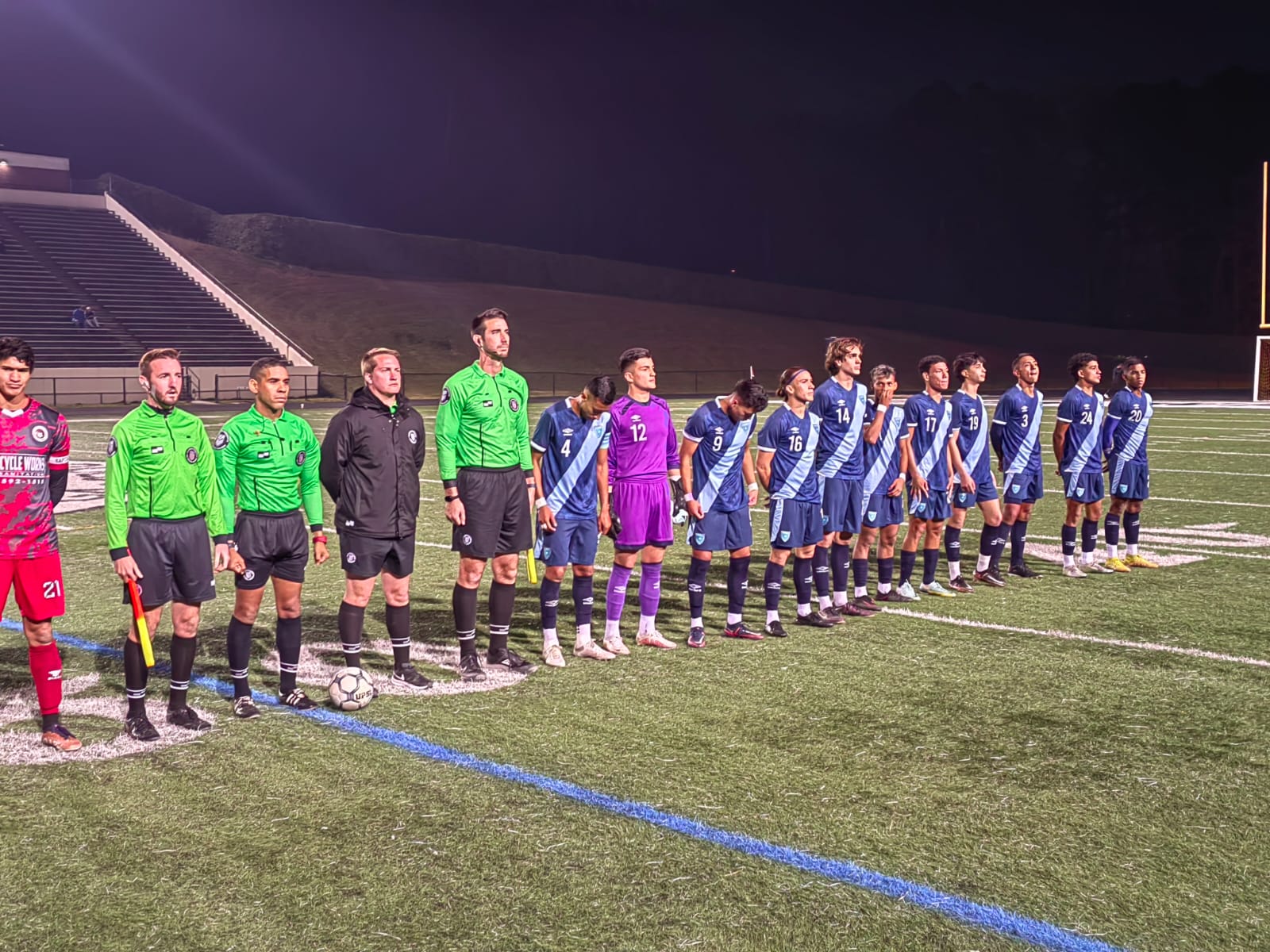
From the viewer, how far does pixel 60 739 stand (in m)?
5.62

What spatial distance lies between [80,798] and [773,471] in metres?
5.01

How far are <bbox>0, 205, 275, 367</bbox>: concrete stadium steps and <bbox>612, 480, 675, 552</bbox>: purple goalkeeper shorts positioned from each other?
37.7m

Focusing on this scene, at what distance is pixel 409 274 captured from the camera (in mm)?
73125

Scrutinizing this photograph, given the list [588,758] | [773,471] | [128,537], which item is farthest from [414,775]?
[773,471]

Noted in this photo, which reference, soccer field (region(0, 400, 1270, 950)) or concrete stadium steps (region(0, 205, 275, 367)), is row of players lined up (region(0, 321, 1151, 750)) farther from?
concrete stadium steps (region(0, 205, 275, 367))

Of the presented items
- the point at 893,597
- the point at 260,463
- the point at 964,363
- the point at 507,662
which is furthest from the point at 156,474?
the point at 964,363

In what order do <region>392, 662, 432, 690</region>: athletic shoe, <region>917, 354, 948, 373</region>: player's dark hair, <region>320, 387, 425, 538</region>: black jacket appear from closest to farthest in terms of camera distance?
<region>320, 387, 425, 538</region>: black jacket
<region>392, 662, 432, 690</region>: athletic shoe
<region>917, 354, 948, 373</region>: player's dark hair

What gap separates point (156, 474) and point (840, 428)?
15.9 ft

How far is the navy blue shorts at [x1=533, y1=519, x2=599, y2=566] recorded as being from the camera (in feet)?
25.0

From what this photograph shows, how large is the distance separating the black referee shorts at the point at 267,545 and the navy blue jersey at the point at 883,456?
468 cm

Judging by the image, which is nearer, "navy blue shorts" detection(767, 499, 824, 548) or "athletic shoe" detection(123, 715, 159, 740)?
"athletic shoe" detection(123, 715, 159, 740)

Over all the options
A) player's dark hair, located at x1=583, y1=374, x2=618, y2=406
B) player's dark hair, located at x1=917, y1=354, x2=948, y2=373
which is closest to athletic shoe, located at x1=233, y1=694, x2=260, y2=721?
player's dark hair, located at x1=583, y1=374, x2=618, y2=406

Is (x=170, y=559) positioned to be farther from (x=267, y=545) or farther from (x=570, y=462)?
(x=570, y=462)

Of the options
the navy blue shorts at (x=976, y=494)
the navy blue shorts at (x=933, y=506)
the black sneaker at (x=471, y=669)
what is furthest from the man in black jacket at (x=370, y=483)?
the navy blue shorts at (x=976, y=494)
